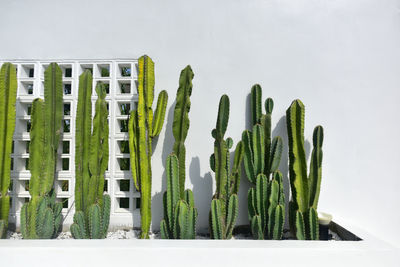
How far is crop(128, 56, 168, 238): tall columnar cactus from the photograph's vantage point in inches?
80.0

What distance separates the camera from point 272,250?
158 centimetres

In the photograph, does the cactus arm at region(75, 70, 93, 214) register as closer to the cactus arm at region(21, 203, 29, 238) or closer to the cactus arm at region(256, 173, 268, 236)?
the cactus arm at region(21, 203, 29, 238)

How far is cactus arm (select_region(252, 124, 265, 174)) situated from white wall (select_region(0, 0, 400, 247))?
1.05 feet

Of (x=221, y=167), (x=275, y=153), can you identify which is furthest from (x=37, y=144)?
(x=275, y=153)

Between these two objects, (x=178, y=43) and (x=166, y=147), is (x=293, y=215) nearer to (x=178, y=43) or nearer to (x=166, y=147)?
(x=166, y=147)

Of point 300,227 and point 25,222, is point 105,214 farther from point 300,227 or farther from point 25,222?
point 300,227

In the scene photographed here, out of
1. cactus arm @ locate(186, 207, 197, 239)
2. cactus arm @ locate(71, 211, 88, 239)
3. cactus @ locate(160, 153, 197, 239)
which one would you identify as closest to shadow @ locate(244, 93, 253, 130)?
cactus @ locate(160, 153, 197, 239)

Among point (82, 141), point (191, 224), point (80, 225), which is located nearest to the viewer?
point (191, 224)

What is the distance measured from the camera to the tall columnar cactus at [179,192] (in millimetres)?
1866

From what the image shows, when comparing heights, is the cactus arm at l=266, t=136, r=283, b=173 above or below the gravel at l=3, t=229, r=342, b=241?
above

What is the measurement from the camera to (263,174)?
2057 mm

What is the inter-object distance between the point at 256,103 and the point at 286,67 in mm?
545

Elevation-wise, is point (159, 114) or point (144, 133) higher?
point (159, 114)

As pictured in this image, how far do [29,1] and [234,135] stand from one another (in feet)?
8.47
